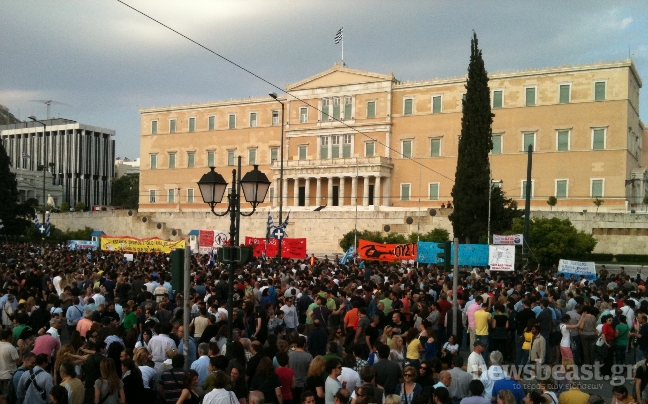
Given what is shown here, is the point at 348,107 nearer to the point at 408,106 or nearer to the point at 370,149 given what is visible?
the point at 370,149

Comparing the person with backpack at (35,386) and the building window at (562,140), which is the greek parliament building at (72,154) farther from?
the person with backpack at (35,386)

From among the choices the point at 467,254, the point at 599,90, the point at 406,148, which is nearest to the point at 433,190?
the point at 406,148

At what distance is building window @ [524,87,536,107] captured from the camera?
49.3 m

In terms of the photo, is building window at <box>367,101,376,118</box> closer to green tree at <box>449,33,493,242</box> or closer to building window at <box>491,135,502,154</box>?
building window at <box>491,135,502,154</box>

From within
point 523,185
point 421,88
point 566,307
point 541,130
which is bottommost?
point 566,307

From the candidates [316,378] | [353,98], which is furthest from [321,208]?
[316,378]

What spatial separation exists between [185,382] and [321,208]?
45.3m

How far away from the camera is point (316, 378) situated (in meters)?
7.81

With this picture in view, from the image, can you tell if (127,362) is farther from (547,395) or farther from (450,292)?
(450,292)

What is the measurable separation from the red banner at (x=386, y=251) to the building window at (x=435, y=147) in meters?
26.9

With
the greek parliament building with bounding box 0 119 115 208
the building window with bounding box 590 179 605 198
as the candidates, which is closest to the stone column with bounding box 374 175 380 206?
the building window with bounding box 590 179 605 198

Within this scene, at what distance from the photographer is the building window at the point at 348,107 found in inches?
2185

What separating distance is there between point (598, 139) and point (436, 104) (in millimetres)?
12614

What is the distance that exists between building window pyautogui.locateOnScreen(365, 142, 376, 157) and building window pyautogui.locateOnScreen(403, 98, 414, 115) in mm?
3767
